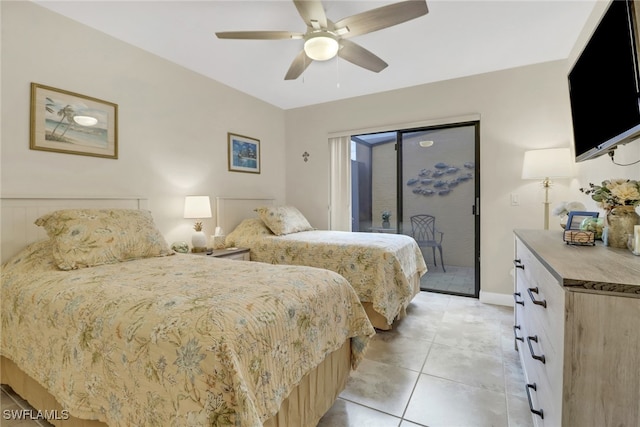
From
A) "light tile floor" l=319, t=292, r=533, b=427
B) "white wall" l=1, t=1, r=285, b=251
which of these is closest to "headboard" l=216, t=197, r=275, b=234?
"white wall" l=1, t=1, r=285, b=251

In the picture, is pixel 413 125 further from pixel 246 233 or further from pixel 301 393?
pixel 301 393

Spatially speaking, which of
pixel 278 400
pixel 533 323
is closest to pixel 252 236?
pixel 278 400

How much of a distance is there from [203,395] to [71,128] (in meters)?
2.43

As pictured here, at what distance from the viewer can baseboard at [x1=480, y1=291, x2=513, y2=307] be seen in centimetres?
324

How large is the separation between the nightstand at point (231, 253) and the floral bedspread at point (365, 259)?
8cm

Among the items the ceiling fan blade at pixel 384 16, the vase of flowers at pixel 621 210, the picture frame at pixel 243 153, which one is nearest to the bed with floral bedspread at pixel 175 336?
the vase of flowers at pixel 621 210

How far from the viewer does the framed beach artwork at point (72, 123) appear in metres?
2.11

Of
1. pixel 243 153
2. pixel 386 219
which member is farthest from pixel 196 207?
pixel 386 219

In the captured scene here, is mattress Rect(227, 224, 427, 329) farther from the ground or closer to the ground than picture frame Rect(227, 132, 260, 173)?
closer to the ground

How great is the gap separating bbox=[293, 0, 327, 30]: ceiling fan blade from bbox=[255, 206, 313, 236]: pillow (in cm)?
208

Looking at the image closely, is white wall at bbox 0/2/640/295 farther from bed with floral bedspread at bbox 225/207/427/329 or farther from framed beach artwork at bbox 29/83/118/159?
bed with floral bedspread at bbox 225/207/427/329

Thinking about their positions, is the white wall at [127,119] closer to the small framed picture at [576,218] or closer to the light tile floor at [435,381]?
the light tile floor at [435,381]

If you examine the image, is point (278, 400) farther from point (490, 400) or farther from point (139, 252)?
point (139, 252)

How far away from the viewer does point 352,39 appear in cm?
262
